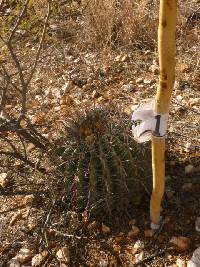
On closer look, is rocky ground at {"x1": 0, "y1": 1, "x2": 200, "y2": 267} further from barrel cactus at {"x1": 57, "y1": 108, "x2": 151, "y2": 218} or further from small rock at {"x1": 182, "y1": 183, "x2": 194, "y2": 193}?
barrel cactus at {"x1": 57, "y1": 108, "x2": 151, "y2": 218}

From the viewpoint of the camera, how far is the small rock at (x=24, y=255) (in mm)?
1861

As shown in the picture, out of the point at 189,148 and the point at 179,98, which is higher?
the point at 179,98

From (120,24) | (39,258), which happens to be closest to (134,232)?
(39,258)

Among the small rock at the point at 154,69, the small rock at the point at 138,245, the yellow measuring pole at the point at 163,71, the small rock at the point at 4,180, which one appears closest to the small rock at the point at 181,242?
the small rock at the point at 138,245

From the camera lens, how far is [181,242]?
175cm

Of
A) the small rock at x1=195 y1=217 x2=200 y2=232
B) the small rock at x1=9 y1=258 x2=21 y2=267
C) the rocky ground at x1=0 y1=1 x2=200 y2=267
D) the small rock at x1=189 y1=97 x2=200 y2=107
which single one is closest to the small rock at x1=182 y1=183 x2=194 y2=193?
the rocky ground at x1=0 y1=1 x2=200 y2=267

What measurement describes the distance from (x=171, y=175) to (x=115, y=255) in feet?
1.52

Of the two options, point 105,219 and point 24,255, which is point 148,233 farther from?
point 24,255

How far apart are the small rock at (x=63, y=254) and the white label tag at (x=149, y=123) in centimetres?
61

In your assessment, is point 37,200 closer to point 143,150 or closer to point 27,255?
point 27,255

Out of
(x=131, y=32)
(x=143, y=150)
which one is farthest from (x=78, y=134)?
(x=131, y=32)

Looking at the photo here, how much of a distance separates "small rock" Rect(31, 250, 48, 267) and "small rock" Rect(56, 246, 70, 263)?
0.18ft

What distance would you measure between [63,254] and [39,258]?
0.10 m

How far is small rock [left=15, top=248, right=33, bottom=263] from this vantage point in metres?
1.86
